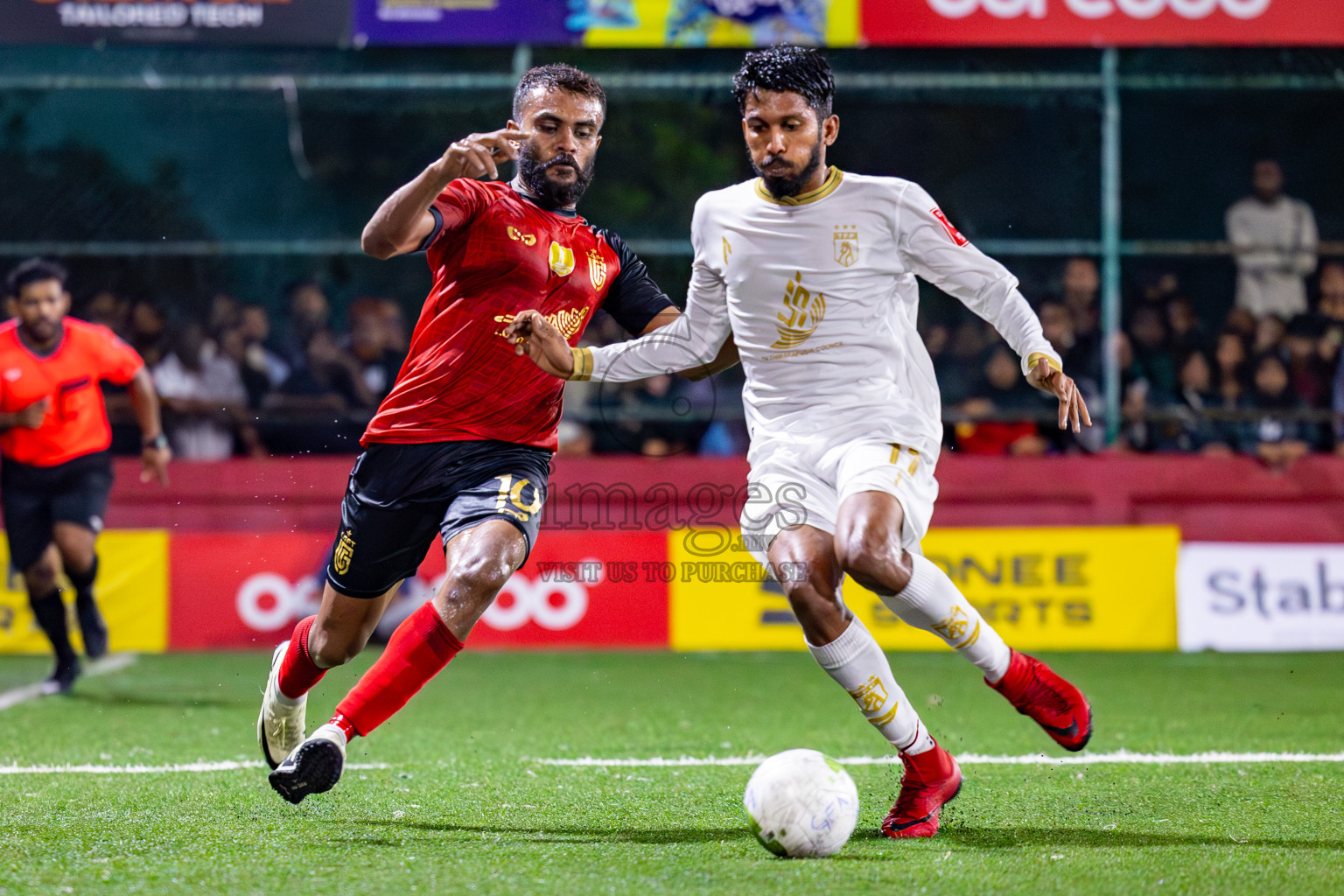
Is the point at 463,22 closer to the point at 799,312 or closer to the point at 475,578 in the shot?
the point at 799,312

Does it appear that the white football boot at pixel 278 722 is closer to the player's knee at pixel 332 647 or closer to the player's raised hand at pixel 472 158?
the player's knee at pixel 332 647

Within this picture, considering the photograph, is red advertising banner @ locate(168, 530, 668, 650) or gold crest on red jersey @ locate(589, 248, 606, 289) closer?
gold crest on red jersey @ locate(589, 248, 606, 289)

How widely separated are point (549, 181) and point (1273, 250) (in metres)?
7.17

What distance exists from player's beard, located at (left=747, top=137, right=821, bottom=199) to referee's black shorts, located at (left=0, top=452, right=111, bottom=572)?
16.7 feet

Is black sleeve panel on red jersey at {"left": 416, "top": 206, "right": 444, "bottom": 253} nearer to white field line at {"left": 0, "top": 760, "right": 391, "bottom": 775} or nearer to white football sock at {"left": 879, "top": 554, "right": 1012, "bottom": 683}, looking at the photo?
white football sock at {"left": 879, "top": 554, "right": 1012, "bottom": 683}

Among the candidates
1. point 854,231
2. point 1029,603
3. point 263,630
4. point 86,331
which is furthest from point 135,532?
point 854,231

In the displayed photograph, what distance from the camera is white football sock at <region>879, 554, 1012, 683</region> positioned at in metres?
4.22

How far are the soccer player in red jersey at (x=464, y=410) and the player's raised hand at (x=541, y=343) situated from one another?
0.19m

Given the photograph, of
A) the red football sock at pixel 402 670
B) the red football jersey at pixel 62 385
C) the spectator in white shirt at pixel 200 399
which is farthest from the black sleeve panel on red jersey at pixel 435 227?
the spectator in white shirt at pixel 200 399

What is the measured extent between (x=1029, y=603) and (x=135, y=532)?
5.52 m

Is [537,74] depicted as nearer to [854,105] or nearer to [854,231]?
[854,231]

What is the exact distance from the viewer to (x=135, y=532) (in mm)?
9500

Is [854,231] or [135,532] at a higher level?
[854,231]

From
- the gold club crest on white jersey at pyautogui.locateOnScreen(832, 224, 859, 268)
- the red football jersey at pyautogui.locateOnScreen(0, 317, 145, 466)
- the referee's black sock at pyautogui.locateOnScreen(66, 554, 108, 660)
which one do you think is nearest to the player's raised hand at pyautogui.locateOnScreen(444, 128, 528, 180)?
the gold club crest on white jersey at pyautogui.locateOnScreen(832, 224, 859, 268)
